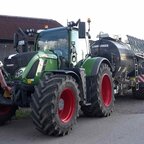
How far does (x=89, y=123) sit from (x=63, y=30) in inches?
98.5

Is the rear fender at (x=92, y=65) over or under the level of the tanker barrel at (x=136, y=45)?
under

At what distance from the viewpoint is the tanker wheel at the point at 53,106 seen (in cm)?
765

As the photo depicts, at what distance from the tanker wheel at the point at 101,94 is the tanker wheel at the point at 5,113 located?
1980mm

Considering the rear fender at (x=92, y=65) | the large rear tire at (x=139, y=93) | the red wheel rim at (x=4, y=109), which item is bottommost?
the large rear tire at (x=139, y=93)

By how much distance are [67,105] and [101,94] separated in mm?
1881

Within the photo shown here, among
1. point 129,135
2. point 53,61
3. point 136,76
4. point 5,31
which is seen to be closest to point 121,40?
point 136,76

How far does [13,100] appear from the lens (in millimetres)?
8461

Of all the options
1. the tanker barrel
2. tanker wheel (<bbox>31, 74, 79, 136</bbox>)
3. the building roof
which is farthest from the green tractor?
the building roof

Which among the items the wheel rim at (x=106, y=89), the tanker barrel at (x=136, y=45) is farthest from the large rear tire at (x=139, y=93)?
the wheel rim at (x=106, y=89)

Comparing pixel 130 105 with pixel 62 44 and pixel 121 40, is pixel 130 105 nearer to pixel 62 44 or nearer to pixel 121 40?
pixel 121 40

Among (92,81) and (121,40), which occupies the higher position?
(121,40)

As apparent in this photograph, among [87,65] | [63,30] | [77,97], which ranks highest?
[63,30]

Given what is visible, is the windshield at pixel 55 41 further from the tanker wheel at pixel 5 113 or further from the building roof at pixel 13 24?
the building roof at pixel 13 24

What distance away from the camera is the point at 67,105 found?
854 cm
